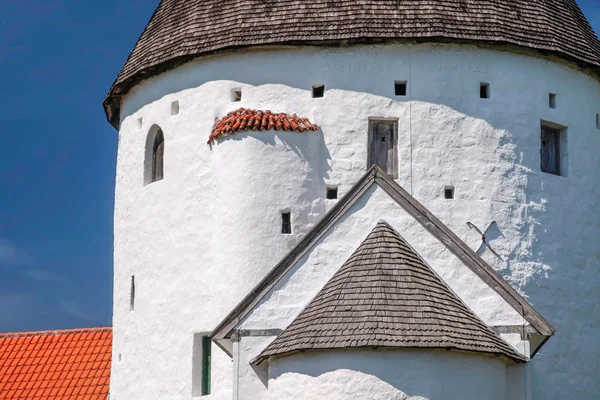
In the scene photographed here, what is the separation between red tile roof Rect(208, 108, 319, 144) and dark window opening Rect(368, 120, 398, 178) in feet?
3.62

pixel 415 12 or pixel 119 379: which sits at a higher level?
pixel 415 12

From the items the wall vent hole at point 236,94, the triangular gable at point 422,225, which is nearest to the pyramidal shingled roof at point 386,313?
the triangular gable at point 422,225

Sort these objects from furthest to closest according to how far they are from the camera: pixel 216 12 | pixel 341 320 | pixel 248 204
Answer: pixel 216 12, pixel 248 204, pixel 341 320

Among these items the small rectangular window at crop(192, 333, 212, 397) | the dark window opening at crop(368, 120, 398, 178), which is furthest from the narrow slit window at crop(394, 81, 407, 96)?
the small rectangular window at crop(192, 333, 212, 397)

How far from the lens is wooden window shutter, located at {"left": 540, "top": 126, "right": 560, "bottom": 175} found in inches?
961

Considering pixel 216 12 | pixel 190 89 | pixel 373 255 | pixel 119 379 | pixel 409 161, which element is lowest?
pixel 119 379

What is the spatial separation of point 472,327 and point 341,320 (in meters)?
2.09

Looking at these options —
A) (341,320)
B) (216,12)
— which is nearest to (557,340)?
(341,320)

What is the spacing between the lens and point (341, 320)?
19047mm

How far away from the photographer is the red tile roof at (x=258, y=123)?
2302 cm

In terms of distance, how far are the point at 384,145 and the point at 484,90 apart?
2.22 metres

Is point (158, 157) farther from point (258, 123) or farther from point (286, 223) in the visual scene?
point (286, 223)

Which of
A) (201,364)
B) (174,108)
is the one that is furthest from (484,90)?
(201,364)

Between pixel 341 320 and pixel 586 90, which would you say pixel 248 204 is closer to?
pixel 341 320
